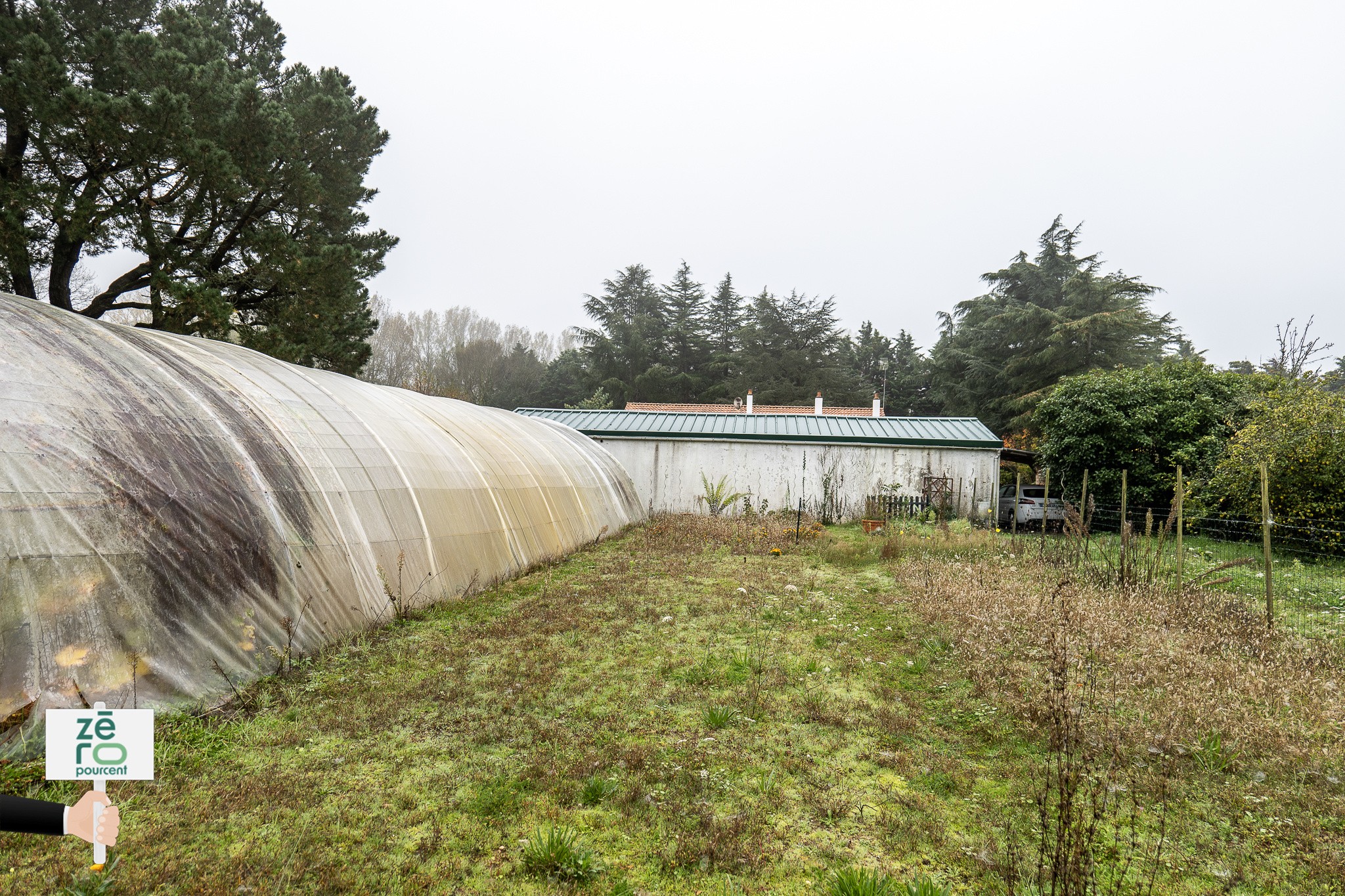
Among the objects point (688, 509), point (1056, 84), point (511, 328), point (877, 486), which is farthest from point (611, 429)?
point (511, 328)

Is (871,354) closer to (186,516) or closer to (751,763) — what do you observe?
(751,763)

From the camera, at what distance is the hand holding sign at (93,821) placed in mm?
1000

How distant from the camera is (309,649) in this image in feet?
15.7

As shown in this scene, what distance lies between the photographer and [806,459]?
17.3 metres

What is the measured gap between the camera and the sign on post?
3.62 feet

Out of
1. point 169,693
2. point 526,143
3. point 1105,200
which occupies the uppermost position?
point 1105,200

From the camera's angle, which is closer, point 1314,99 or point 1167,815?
point 1167,815

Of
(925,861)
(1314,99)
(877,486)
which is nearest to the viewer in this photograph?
(925,861)

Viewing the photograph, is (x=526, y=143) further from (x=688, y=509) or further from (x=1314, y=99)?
(x=1314, y=99)

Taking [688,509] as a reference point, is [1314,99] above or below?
above

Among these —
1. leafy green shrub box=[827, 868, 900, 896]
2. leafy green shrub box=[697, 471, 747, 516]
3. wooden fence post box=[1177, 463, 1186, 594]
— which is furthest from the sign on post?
leafy green shrub box=[697, 471, 747, 516]

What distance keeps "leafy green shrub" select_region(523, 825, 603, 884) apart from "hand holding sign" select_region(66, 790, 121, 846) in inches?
76.2

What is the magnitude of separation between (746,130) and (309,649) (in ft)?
67.1

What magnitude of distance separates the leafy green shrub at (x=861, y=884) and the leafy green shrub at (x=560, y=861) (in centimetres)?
102
